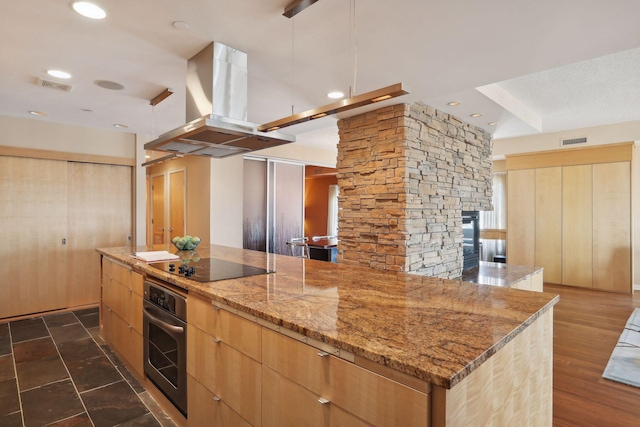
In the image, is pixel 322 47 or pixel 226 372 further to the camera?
pixel 322 47

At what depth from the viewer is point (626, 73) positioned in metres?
3.52

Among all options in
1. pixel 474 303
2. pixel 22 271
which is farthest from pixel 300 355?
pixel 22 271

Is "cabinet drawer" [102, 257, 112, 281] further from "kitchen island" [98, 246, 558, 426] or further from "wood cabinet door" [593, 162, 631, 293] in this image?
"wood cabinet door" [593, 162, 631, 293]

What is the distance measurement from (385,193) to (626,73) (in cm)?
276

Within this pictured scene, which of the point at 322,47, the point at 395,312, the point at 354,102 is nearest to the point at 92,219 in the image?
the point at 322,47

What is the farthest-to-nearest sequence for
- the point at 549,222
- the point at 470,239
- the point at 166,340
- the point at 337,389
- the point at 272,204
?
the point at 549,222, the point at 272,204, the point at 470,239, the point at 166,340, the point at 337,389

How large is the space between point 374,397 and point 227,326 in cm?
85

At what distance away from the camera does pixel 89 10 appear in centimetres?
192

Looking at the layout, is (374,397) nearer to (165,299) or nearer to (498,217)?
(165,299)

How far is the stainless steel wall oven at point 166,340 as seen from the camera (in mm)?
1967

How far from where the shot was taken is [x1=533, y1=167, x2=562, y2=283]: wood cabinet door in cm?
611

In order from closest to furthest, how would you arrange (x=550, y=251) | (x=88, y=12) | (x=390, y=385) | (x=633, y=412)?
(x=390, y=385)
(x=88, y=12)
(x=633, y=412)
(x=550, y=251)

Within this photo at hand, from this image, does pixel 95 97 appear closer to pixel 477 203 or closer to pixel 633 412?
pixel 477 203

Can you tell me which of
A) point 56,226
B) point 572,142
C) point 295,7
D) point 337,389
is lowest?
point 337,389
